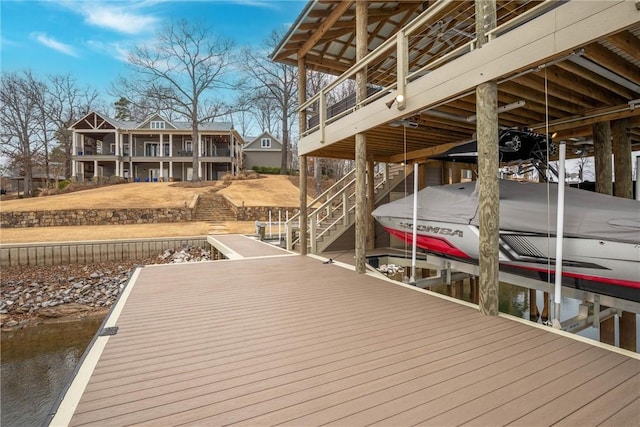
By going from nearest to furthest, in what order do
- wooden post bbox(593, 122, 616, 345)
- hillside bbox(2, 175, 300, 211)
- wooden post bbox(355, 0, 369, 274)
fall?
wooden post bbox(593, 122, 616, 345), wooden post bbox(355, 0, 369, 274), hillside bbox(2, 175, 300, 211)

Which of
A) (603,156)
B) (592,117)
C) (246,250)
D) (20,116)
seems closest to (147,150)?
(20,116)

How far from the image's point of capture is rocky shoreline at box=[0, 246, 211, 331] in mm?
9469

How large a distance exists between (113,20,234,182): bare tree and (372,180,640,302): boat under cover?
27266 mm

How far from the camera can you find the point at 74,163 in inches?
1257

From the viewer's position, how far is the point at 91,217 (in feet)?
61.6

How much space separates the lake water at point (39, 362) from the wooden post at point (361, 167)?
551 cm

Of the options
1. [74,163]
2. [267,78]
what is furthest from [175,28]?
[74,163]

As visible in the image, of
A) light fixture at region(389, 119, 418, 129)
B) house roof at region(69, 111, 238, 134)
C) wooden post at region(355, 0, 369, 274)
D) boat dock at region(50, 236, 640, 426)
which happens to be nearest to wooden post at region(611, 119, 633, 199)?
light fixture at region(389, 119, 418, 129)

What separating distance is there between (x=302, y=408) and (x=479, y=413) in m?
1.14

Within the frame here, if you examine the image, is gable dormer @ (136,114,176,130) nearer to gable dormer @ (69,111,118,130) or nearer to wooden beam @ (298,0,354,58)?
gable dormer @ (69,111,118,130)

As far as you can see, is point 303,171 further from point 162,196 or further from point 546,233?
point 162,196

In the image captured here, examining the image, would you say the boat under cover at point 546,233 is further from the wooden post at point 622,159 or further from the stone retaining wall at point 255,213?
the stone retaining wall at point 255,213

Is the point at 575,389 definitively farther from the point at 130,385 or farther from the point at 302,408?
the point at 130,385

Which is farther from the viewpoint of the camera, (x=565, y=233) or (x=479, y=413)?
(x=565, y=233)
